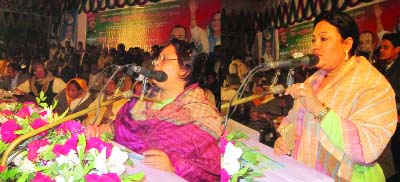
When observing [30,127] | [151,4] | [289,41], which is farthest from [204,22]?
[30,127]

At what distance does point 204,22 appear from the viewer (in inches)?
62.8

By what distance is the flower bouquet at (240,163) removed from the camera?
1.61 meters

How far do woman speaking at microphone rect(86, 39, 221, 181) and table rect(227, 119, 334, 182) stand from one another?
0.17 meters

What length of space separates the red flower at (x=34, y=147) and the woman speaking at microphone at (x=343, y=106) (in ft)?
2.72

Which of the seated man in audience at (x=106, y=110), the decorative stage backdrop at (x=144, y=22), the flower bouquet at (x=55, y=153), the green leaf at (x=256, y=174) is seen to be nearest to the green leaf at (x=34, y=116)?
the flower bouquet at (x=55, y=153)

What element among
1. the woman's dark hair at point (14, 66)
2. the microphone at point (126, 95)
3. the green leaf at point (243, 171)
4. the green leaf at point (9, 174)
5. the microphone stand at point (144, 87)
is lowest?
the green leaf at point (9, 174)

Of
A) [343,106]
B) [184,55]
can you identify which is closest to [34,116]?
[184,55]

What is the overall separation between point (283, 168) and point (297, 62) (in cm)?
38

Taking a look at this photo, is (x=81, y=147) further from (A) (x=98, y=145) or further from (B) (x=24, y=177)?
(B) (x=24, y=177)

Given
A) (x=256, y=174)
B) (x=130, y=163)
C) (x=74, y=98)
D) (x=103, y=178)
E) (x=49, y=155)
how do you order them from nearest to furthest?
(x=103, y=178), (x=49, y=155), (x=130, y=163), (x=256, y=174), (x=74, y=98)

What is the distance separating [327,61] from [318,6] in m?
0.22

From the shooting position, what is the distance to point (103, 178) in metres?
1.28

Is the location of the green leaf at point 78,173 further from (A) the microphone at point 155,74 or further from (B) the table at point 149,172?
(A) the microphone at point 155,74

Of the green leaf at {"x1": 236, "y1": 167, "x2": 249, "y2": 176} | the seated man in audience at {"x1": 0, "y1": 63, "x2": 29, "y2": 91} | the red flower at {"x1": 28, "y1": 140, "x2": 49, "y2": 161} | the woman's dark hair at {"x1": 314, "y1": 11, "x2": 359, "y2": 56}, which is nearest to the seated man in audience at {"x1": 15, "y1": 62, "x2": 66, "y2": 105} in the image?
the seated man in audience at {"x1": 0, "y1": 63, "x2": 29, "y2": 91}
